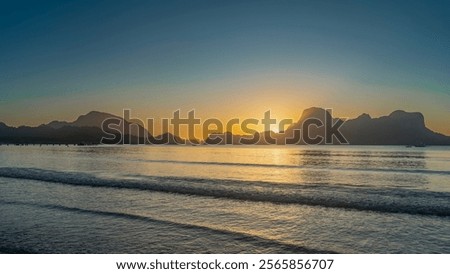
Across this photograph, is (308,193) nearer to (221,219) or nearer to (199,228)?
(221,219)

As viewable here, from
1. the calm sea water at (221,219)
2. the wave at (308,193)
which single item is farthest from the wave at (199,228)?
the wave at (308,193)

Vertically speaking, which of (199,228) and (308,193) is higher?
(199,228)

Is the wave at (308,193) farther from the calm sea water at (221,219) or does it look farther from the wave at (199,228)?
the wave at (199,228)

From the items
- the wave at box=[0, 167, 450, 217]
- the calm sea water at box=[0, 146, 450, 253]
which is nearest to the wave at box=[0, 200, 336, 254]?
the calm sea water at box=[0, 146, 450, 253]

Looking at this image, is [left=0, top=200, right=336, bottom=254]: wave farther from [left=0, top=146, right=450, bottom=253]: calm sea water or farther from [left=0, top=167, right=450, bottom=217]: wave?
[left=0, top=167, right=450, bottom=217]: wave

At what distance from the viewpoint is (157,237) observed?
9531 millimetres

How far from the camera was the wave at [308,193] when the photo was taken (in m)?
14.6

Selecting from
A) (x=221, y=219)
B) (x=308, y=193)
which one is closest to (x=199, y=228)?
(x=221, y=219)

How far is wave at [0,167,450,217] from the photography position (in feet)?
47.8

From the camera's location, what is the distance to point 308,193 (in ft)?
59.2
